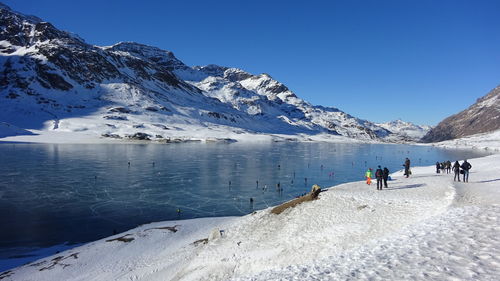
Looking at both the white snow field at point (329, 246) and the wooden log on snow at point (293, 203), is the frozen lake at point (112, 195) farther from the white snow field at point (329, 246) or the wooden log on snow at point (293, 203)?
the wooden log on snow at point (293, 203)

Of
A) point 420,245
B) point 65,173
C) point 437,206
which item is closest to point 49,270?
point 420,245

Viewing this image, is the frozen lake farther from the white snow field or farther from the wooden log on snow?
the wooden log on snow

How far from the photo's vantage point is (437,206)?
61.5ft

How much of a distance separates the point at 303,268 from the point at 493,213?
11732 millimetres

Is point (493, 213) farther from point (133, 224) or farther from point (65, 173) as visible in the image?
point (65, 173)

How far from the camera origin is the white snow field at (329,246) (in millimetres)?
10602

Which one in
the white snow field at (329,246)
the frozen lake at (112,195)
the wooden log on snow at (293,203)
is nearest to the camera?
the white snow field at (329,246)

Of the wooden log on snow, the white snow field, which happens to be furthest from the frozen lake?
the wooden log on snow

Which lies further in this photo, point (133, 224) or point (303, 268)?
point (133, 224)

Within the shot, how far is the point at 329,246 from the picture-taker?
53.3 feet

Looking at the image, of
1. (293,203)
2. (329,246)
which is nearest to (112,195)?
(293,203)

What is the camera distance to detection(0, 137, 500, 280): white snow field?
10602mm

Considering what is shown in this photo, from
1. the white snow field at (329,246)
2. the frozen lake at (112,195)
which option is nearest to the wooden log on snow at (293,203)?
the white snow field at (329,246)

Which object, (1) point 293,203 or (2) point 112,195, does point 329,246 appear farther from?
(2) point 112,195
